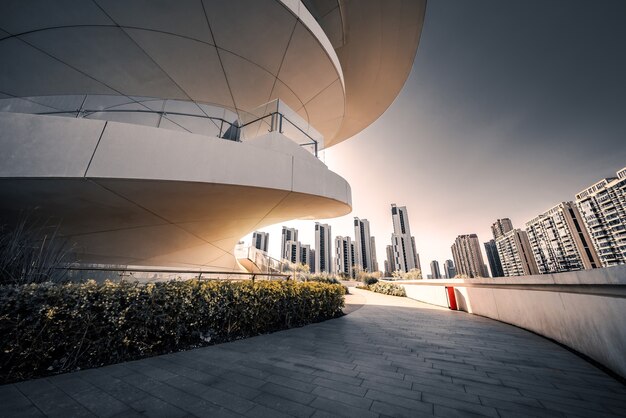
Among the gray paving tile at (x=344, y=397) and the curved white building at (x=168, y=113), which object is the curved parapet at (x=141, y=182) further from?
the gray paving tile at (x=344, y=397)

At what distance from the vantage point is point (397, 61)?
12.3 metres

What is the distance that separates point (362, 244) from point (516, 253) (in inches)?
3981

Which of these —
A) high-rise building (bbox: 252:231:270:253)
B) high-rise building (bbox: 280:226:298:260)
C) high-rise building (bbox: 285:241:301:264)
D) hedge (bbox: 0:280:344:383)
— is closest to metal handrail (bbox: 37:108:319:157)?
hedge (bbox: 0:280:344:383)

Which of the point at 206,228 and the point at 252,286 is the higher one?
the point at 206,228

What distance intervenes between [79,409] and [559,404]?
5.07 m

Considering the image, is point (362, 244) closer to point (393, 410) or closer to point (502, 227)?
point (393, 410)

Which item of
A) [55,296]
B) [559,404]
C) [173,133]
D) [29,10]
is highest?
[29,10]

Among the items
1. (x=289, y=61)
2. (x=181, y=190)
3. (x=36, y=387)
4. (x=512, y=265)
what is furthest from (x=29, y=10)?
(x=512, y=265)

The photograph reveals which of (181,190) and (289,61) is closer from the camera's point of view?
(181,190)

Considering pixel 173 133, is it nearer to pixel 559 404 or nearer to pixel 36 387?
pixel 36 387

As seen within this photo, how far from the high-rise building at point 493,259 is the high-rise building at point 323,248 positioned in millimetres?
130652

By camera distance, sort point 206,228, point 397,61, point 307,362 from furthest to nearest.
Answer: point 397,61, point 206,228, point 307,362

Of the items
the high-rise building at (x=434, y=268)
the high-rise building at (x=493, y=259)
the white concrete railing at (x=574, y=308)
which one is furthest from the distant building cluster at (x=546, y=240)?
the high-rise building at (x=434, y=268)

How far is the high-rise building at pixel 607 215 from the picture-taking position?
67500 millimetres
